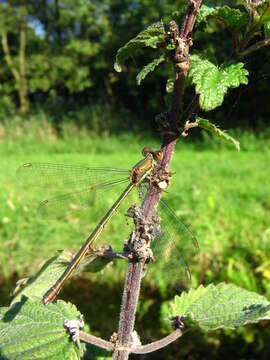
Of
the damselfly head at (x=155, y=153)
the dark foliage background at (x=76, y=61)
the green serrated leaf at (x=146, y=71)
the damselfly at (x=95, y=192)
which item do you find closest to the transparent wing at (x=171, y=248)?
the damselfly at (x=95, y=192)

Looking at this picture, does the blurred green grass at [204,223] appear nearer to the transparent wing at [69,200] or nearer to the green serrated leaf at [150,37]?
the transparent wing at [69,200]

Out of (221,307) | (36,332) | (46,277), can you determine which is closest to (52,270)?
(46,277)

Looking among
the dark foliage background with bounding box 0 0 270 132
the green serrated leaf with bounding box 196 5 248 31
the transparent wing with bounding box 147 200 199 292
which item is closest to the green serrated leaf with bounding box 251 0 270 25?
the green serrated leaf with bounding box 196 5 248 31

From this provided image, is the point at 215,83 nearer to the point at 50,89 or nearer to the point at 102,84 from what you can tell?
the point at 102,84

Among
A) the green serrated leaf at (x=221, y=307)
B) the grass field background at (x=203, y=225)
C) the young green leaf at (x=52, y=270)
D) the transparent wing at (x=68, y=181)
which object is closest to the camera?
the green serrated leaf at (x=221, y=307)

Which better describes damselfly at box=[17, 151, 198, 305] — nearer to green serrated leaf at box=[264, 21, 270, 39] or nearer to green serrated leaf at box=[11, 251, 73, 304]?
green serrated leaf at box=[11, 251, 73, 304]

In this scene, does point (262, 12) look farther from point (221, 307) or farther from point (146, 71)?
point (221, 307)
